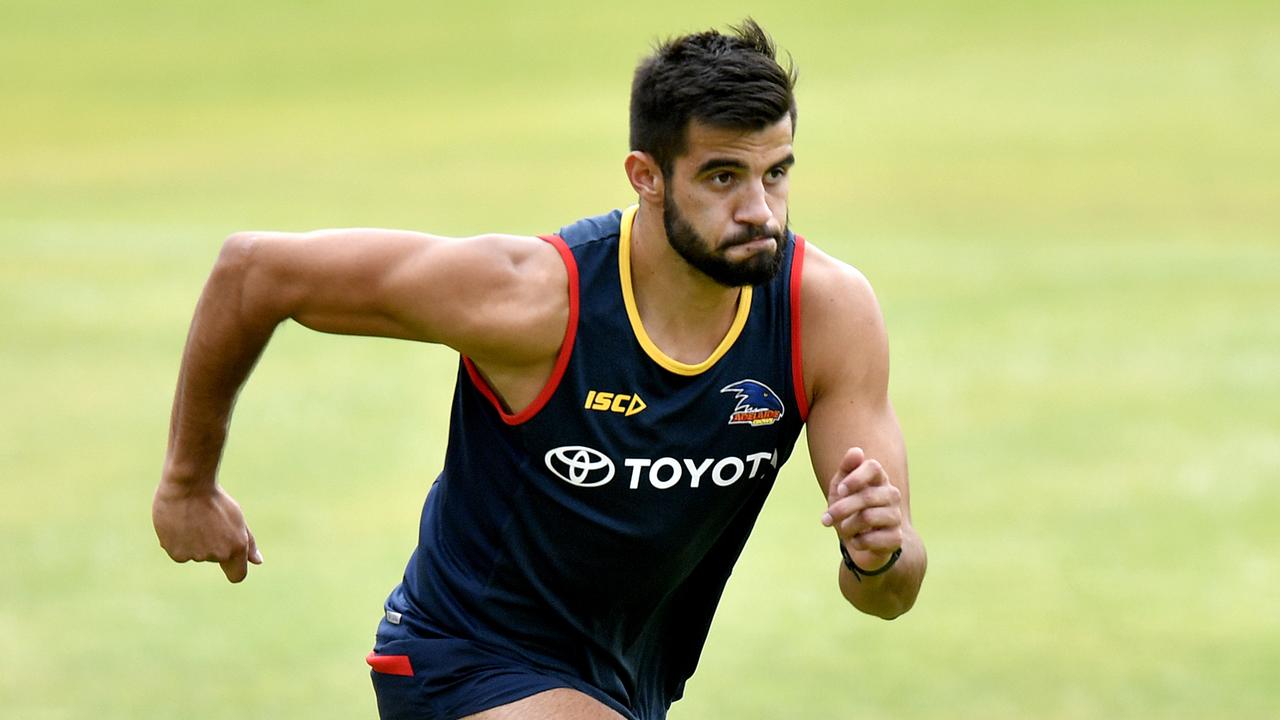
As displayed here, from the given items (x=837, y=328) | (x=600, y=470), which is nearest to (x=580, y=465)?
(x=600, y=470)

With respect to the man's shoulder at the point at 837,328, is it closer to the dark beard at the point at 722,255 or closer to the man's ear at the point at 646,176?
the dark beard at the point at 722,255

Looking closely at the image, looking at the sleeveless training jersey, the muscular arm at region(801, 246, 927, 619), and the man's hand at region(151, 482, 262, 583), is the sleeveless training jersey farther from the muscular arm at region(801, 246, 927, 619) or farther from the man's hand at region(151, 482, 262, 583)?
the man's hand at region(151, 482, 262, 583)

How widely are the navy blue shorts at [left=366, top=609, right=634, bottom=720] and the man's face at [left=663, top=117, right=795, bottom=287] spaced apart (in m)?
1.11

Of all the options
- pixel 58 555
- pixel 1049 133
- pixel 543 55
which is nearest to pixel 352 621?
pixel 58 555

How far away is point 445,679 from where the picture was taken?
517cm

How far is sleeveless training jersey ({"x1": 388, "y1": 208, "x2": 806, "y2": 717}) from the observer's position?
→ 5.00 metres

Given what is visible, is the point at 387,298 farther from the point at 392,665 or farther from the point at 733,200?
the point at 392,665

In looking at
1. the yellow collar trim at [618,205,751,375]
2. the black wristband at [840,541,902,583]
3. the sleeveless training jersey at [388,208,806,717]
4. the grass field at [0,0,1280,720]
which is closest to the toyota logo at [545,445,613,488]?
the sleeveless training jersey at [388,208,806,717]

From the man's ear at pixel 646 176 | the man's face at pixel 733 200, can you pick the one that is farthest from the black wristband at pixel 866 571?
the man's ear at pixel 646 176

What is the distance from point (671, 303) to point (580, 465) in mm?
458

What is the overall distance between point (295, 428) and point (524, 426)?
924cm

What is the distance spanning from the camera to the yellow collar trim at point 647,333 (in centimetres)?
501

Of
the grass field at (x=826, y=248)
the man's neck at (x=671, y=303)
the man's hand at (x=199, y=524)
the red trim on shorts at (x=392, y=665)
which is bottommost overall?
the red trim on shorts at (x=392, y=665)

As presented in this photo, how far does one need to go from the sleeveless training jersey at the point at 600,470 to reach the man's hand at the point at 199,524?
0.50 meters
